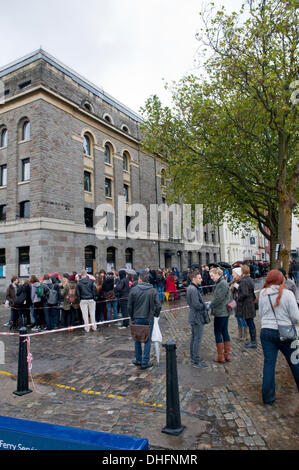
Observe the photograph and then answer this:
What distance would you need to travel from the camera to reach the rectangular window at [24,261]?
19.5 metres

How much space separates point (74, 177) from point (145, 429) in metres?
19.8

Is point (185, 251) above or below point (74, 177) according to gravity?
below

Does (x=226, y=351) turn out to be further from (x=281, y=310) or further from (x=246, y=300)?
(x=281, y=310)

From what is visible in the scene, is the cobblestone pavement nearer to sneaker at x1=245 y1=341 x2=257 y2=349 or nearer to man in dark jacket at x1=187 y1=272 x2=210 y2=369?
sneaker at x1=245 y1=341 x2=257 y2=349

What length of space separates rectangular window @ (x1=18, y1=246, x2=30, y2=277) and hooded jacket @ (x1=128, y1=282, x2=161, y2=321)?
15142 mm

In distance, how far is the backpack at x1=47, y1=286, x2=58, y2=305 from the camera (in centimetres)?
1041

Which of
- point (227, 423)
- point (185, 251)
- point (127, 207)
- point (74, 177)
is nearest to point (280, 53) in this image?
point (227, 423)

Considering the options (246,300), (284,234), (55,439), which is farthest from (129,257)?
(55,439)

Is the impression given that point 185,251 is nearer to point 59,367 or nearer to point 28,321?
point 28,321

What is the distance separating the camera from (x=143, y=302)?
6.14 meters

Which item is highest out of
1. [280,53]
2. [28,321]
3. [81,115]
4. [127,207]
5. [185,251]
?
[81,115]

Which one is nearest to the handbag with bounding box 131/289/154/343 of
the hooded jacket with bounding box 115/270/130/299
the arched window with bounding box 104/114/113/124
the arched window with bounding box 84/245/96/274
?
the hooded jacket with bounding box 115/270/130/299

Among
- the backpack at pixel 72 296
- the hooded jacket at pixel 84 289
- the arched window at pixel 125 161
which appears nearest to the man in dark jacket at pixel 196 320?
the hooded jacket at pixel 84 289

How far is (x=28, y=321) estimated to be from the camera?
11656mm
